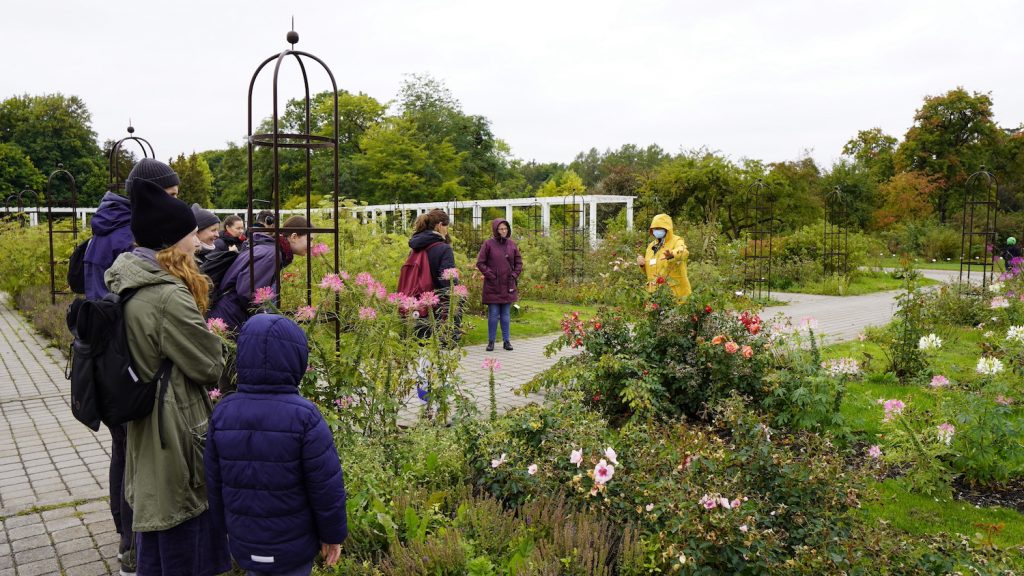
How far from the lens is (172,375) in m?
2.52

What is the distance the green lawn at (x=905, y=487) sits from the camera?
3.71m

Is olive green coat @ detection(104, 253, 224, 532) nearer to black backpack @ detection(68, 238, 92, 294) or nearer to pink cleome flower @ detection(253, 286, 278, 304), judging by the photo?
pink cleome flower @ detection(253, 286, 278, 304)

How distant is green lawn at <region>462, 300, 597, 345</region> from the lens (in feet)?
32.5

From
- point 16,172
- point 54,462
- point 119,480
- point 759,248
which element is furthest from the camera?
point 16,172

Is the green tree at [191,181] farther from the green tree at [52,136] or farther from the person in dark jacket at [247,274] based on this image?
the person in dark jacket at [247,274]

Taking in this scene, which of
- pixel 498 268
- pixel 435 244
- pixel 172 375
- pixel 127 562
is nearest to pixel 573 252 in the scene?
pixel 498 268

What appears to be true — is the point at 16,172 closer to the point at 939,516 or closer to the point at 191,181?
the point at 191,181

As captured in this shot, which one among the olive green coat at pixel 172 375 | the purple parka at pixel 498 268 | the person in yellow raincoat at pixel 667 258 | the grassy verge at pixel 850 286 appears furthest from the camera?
the grassy verge at pixel 850 286

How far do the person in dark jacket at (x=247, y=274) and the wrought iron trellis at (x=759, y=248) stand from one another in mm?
12029

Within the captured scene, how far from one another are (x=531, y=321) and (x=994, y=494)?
7.73 m

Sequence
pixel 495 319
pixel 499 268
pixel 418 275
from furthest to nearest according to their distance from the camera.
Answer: pixel 495 319
pixel 499 268
pixel 418 275

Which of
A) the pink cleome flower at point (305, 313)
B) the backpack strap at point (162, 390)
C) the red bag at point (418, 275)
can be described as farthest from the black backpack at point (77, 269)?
the red bag at point (418, 275)

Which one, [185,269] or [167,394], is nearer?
[167,394]

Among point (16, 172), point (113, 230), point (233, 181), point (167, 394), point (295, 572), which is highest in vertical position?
point (233, 181)
